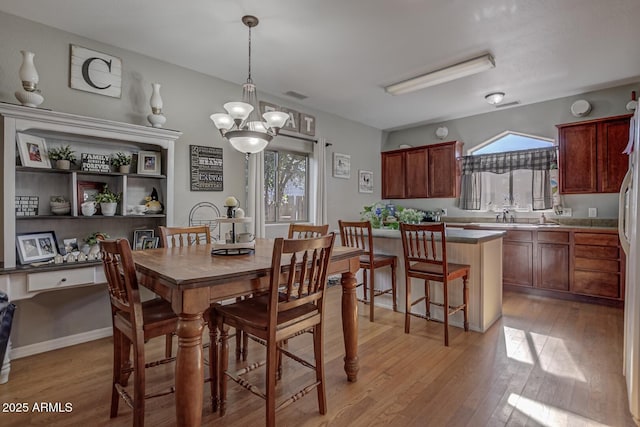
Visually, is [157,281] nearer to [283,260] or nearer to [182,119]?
[283,260]

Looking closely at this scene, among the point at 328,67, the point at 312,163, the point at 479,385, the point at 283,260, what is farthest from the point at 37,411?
the point at 312,163

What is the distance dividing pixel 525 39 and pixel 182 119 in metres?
3.35

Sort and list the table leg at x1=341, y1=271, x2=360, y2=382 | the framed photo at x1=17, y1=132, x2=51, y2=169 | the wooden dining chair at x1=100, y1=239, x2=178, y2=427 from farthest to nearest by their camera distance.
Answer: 1. the framed photo at x1=17, y1=132, x2=51, y2=169
2. the table leg at x1=341, y1=271, x2=360, y2=382
3. the wooden dining chair at x1=100, y1=239, x2=178, y2=427

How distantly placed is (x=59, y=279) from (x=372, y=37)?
317 centimetres

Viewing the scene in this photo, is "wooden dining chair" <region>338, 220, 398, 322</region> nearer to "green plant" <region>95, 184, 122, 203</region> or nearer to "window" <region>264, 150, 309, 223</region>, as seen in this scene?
"window" <region>264, 150, 309, 223</region>

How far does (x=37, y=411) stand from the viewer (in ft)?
5.86

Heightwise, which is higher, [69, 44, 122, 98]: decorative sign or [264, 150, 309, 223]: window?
[69, 44, 122, 98]: decorative sign

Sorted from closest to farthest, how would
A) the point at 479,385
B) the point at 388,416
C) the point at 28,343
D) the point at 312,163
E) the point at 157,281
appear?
the point at 157,281 < the point at 388,416 < the point at 479,385 < the point at 28,343 < the point at 312,163

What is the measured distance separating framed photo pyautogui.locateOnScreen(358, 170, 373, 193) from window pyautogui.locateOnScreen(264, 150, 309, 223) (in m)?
1.15

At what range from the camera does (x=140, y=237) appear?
2998mm

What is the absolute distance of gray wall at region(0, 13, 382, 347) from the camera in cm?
246

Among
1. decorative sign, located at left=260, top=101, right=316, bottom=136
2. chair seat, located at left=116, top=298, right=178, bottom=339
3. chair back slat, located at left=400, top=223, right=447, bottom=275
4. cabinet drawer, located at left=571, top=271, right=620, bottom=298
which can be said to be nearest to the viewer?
chair seat, located at left=116, top=298, right=178, bottom=339

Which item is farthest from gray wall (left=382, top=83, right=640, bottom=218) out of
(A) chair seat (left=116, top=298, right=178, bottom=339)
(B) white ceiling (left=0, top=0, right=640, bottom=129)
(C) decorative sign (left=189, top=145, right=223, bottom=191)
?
(A) chair seat (left=116, top=298, right=178, bottom=339)

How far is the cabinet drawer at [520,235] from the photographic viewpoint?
4113 mm
